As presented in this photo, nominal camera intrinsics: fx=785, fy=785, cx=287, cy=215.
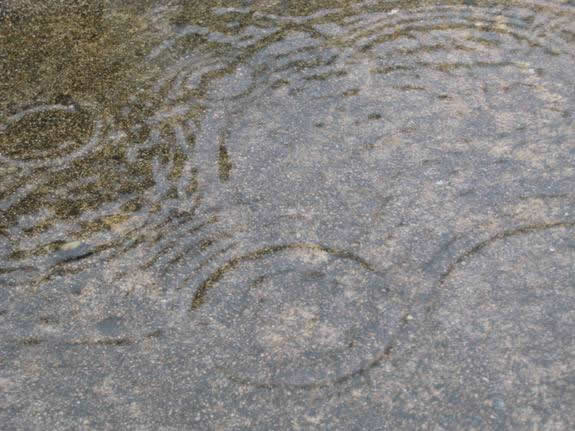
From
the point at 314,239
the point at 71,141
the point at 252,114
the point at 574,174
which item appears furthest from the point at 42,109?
the point at 574,174

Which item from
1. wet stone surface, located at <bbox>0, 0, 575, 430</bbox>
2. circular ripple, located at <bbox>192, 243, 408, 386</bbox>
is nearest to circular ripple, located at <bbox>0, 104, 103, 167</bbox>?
wet stone surface, located at <bbox>0, 0, 575, 430</bbox>

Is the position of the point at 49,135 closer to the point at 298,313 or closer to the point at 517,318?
the point at 298,313

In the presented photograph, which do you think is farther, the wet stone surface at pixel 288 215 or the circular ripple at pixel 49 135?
the circular ripple at pixel 49 135

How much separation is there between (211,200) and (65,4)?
159 cm

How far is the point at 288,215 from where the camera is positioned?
2.65 m

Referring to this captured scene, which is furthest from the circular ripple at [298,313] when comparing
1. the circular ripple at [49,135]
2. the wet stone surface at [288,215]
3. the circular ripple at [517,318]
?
the circular ripple at [49,135]

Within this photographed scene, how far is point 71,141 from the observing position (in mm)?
2977

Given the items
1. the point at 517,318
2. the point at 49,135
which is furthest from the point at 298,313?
the point at 49,135

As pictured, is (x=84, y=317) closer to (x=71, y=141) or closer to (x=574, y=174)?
(x=71, y=141)

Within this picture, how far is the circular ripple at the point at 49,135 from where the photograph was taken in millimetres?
2920

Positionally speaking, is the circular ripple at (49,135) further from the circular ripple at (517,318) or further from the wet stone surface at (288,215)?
the circular ripple at (517,318)

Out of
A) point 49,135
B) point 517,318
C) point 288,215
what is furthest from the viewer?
point 49,135

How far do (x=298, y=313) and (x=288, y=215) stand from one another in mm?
414

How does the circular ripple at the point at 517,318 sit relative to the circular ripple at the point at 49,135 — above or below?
below
